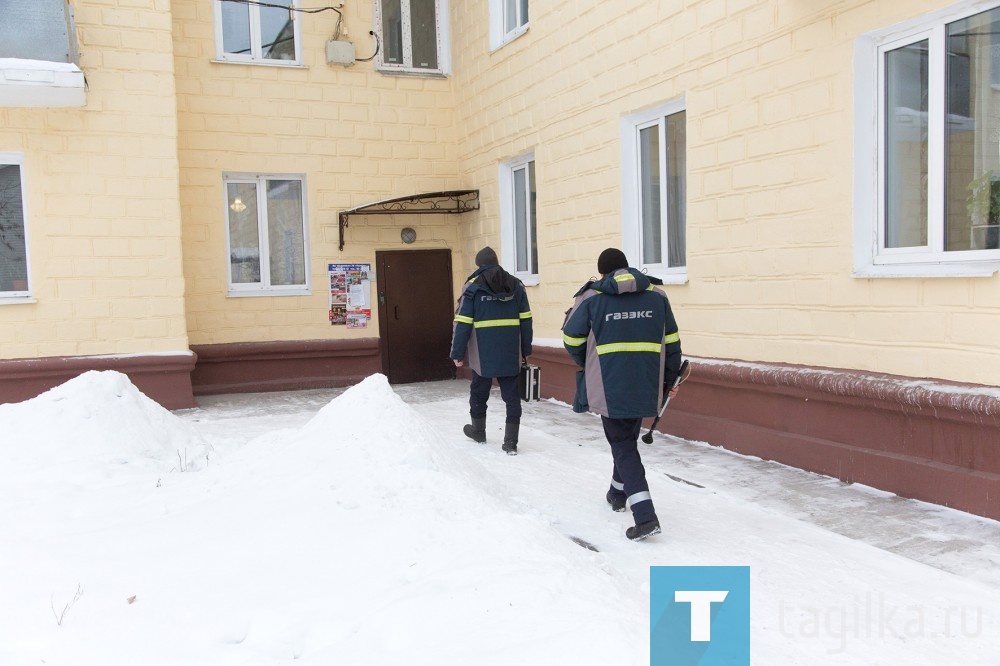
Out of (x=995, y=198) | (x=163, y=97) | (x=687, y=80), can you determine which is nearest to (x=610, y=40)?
(x=687, y=80)

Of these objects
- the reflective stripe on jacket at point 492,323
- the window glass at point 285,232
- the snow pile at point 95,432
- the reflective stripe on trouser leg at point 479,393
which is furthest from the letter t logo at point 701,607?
the window glass at point 285,232

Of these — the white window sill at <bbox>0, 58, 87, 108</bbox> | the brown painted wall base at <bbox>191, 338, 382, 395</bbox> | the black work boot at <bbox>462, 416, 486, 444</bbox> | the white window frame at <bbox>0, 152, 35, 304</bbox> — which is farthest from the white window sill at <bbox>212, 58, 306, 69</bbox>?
the black work boot at <bbox>462, 416, 486, 444</bbox>

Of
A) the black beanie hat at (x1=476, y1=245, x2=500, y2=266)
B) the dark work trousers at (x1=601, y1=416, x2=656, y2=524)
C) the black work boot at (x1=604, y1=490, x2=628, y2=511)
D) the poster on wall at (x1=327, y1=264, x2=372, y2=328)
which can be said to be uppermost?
the black beanie hat at (x1=476, y1=245, x2=500, y2=266)

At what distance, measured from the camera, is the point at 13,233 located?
29.8ft

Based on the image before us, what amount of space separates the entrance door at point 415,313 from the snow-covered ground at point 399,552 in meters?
5.41

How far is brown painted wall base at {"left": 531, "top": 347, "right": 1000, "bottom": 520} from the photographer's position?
478 cm

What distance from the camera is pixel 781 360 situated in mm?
6273

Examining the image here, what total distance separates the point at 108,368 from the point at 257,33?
4801 mm

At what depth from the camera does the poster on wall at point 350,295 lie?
11.3 meters

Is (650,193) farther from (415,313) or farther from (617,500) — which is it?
(415,313)

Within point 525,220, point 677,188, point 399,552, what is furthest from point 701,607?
point 525,220

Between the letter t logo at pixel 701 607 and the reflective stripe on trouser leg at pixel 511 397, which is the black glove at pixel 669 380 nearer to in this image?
the letter t logo at pixel 701 607

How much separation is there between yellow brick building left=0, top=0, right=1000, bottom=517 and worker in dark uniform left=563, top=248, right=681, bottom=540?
64.5 inches

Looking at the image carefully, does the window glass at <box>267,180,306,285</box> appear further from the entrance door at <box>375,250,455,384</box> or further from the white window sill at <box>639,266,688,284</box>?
the white window sill at <box>639,266,688,284</box>
